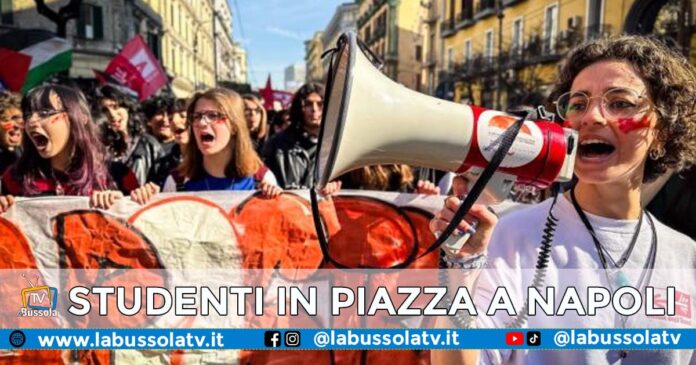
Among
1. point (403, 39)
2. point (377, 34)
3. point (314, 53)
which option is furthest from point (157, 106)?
point (314, 53)

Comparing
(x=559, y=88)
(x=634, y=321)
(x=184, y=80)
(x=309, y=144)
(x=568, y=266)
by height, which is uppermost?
(x=184, y=80)

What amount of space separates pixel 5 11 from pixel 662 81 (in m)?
21.9

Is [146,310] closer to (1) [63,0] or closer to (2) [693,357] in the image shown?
(2) [693,357]

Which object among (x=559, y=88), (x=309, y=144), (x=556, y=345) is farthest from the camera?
(x=309, y=144)

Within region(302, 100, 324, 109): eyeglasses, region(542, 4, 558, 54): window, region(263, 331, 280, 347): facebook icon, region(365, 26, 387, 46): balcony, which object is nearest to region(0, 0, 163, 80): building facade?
region(542, 4, 558, 54): window

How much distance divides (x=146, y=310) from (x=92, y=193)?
24.3 inches

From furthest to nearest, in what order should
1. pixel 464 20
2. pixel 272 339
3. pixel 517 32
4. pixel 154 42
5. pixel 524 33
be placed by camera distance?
pixel 464 20 → pixel 154 42 → pixel 517 32 → pixel 524 33 → pixel 272 339

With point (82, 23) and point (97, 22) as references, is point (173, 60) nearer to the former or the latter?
point (97, 22)

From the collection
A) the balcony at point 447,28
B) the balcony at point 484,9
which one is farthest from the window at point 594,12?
the balcony at point 447,28

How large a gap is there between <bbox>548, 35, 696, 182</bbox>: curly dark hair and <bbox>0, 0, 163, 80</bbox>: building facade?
21.3 metres

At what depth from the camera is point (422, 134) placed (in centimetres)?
116

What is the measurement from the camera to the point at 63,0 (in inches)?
878

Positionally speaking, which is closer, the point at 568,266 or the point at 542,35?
the point at 568,266

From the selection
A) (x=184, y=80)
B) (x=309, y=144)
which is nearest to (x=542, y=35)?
(x=309, y=144)
